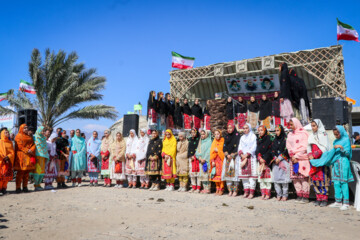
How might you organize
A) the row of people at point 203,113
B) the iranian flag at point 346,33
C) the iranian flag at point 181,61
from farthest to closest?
the iranian flag at point 181,61
the iranian flag at point 346,33
the row of people at point 203,113

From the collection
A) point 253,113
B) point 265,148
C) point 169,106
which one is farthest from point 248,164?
point 169,106

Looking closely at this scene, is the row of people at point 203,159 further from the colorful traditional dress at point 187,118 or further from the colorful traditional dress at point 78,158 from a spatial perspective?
the colorful traditional dress at point 187,118

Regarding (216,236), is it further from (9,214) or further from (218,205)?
(9,214)

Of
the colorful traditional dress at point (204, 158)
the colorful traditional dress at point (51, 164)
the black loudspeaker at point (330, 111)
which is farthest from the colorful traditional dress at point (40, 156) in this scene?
the black loudspeaker at point (330, 111)

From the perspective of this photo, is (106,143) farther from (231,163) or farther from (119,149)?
(231,163)

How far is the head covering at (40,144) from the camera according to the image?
22.8 ft

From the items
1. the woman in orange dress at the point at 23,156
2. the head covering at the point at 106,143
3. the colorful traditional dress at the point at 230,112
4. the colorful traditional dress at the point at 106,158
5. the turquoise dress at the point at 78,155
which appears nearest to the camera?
the woman in orange dress at the point at 23,156

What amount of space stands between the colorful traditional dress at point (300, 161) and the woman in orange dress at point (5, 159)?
540cm

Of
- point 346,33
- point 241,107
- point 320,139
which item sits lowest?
point 320,139

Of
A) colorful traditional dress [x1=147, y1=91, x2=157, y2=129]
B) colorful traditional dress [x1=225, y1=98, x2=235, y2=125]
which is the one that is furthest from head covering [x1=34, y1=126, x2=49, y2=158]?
colorful traditional dress [x1=225, y1=98, x2=235, y2=125]

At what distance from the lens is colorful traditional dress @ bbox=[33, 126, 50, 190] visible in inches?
272

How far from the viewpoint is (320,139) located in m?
5.07

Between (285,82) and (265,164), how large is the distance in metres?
2.00

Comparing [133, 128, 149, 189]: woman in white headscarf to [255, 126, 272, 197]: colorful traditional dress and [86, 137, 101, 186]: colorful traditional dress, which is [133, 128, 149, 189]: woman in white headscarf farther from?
[255, 126, 272, 197]: colorful traditional dress
